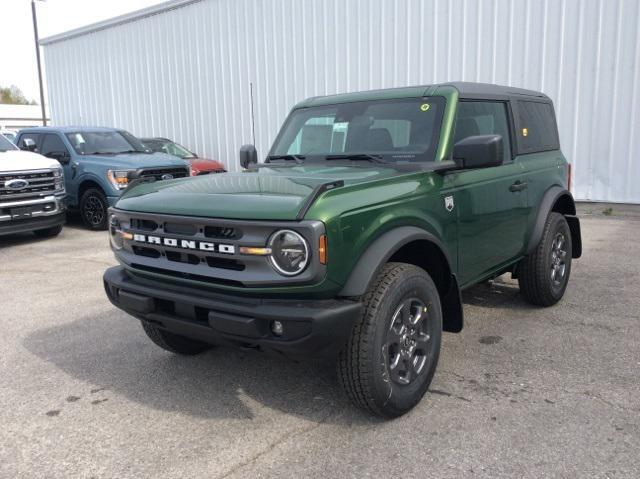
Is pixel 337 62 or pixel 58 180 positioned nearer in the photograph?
pixel 58 180

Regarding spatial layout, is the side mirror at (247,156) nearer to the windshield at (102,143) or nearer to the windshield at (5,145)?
the windshield at (5,145)

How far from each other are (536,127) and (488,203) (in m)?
1.41

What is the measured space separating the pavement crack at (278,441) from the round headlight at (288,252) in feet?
3.02

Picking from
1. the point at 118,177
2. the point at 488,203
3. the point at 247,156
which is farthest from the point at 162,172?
the point at 488,203

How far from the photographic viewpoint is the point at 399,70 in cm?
1305

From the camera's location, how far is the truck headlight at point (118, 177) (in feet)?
31.5

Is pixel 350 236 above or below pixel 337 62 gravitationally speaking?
below

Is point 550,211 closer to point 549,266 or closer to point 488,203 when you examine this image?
point 549,266

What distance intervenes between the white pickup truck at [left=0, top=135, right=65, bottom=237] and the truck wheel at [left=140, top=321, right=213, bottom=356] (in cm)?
553

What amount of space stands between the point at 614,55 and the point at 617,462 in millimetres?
10042

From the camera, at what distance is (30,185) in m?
8.66

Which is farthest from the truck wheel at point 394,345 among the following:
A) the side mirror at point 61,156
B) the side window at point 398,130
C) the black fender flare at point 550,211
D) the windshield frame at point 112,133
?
the side mirror at point 61,156

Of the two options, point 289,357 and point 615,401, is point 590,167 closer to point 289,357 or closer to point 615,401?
point 615,401

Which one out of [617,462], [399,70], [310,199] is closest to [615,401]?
[617,462]
